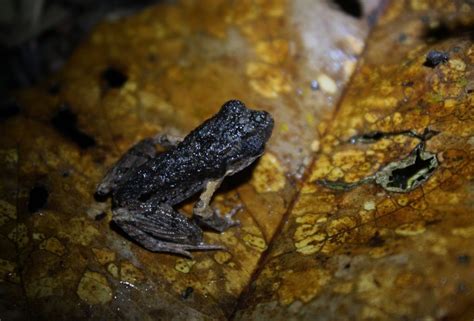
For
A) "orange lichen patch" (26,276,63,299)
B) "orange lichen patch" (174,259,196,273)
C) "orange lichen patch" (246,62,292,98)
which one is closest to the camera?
"orange lichen patch" (26,276,63,299)

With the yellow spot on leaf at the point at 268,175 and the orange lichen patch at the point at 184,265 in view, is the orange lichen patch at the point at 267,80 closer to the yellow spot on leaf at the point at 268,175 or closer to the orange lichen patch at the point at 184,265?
the yellow spot on leaf at the point at 268,175

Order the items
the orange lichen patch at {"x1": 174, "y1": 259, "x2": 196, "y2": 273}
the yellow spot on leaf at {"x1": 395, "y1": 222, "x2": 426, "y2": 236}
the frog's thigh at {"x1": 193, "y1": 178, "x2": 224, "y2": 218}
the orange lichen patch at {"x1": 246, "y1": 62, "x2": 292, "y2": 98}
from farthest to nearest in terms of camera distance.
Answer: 1. the orange lichen patch at {"x1": 246, "y1": 62, "x2": 292, "y2": 98}
2. the frog's thigh at {"x1": 193, "y1": 178, "x2": 224, "y2": 218}
3. the orange lichen patch at {"x1": 174, "y1": 259, "x2": 196, "y2": 273}
4. the yellow spot on leaf at {"x1": 395, "y1": 222, "x2": 426, "y2": 236}

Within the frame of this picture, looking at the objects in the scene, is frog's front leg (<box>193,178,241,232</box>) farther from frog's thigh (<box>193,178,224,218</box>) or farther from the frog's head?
the frog's head

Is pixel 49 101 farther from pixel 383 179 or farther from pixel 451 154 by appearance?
pixel 451 154

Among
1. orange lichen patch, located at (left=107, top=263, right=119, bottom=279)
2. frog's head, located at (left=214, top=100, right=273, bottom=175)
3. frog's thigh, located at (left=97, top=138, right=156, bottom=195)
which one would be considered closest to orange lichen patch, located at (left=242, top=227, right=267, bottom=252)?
frog's head, located at (left=214, top=100, right=273, bottom=175)

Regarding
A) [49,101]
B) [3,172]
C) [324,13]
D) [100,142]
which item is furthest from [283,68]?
[3,172]

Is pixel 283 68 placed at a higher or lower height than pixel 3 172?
higher
